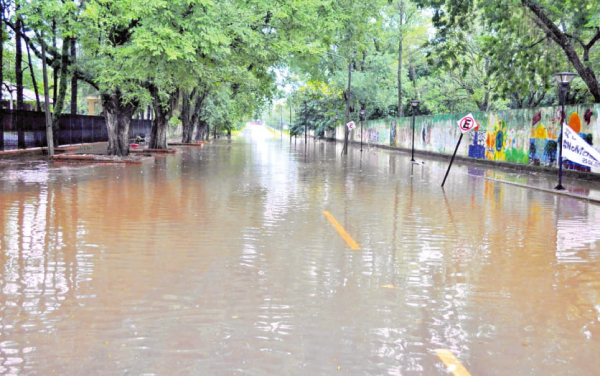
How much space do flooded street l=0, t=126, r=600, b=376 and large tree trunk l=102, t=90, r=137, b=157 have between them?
1648cm

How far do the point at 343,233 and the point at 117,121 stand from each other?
22294 mm

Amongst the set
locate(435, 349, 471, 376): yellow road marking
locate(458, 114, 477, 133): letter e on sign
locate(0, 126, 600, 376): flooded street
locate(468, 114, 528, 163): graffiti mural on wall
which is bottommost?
locate(435, 349, 471, 376): yellow road marking

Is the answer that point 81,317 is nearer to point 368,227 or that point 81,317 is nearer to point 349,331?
point 349,331

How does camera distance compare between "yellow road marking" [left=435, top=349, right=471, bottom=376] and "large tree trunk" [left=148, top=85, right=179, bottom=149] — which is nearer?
"yellow road marking" [left=435, top=349, right=471, bottom=376]

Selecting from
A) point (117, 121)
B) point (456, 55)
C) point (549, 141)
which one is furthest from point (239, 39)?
point (549, 141)

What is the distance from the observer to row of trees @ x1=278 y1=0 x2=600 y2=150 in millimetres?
25094

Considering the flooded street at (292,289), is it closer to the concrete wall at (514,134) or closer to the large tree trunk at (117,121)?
the concrete wall at (514,134)

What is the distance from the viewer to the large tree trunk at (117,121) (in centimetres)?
3003

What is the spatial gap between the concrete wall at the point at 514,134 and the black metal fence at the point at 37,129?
24.5 meters

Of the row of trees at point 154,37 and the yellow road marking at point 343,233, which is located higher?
the row of trees at point 154,37

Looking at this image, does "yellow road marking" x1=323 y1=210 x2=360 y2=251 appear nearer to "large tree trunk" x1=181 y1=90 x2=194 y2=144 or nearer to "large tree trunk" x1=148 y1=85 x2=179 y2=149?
"large tree trunk" x1=148 y1=85 x2=179 y2=149

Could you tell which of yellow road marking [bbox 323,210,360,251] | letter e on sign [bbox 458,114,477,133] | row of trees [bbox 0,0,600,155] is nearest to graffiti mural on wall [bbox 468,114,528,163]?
row of trees [bbox 0,0,600,155]

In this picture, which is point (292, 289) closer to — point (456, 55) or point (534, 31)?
point (534, 31)

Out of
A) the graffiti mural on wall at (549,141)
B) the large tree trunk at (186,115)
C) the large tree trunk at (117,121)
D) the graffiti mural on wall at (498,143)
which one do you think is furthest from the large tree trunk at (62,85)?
the graffiti mural on wall at (549,141)
